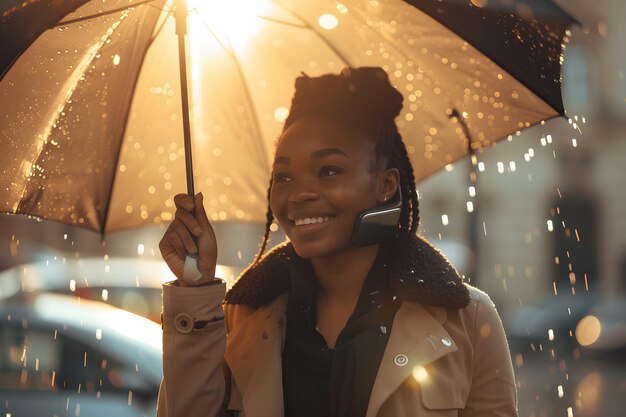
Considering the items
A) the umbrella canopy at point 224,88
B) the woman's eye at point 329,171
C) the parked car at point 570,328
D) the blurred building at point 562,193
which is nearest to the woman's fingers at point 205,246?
the woman's eye at point 329,171

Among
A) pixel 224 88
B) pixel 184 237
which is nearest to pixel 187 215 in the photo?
pixel 184 237

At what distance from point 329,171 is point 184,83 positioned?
21.1 inches

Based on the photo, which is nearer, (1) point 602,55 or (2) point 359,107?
(2) point 359,107

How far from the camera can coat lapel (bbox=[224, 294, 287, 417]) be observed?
304 cm

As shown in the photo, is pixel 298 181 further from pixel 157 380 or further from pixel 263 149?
pixel 157 380

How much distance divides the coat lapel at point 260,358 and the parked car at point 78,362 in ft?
11.5

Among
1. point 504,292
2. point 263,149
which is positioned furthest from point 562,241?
point 263,149

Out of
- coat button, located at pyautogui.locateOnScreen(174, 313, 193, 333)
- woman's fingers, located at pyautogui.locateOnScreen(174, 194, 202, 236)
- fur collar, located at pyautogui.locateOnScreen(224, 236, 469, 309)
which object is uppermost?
woman's fingers, located at pyautogui.locateOnScreen(174, 194, 202, 236)

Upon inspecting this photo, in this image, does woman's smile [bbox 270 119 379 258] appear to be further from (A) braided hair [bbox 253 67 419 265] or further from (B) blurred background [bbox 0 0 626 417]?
(B) blurred background [bbox 0 0 626 417]

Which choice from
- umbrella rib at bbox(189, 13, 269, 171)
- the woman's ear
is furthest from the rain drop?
the woman's ear

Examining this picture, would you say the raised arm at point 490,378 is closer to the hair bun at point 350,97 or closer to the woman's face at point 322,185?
the woman's face at point 322,185

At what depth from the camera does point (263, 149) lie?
13.4 feet

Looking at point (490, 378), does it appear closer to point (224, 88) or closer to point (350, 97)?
point (350, 97)

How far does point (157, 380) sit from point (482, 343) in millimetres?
4176
